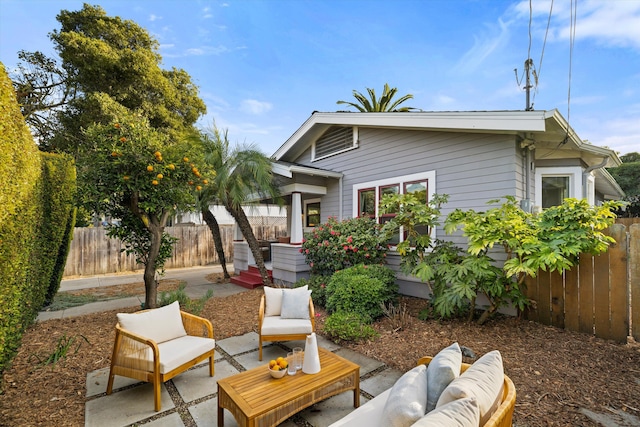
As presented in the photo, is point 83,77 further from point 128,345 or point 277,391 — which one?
point 277,391

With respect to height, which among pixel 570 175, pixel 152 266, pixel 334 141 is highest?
pixel 334 141

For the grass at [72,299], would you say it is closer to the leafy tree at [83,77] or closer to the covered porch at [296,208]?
the covered porch at [296,208]

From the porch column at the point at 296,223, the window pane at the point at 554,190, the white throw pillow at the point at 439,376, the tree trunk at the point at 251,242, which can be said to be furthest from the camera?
the porch column at the point at 296,223

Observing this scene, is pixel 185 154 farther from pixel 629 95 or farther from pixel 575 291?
pixel 629 95

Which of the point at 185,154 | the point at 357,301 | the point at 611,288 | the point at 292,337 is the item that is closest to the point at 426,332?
the point at 357,301

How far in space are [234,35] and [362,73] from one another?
5794 mm

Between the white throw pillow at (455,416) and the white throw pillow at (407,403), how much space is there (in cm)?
14

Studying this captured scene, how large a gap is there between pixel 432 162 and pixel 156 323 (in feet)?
18.7

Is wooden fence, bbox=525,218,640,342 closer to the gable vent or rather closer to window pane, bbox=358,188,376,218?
window pane, bbox=358,188,376,218

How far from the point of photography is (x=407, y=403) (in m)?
1.54

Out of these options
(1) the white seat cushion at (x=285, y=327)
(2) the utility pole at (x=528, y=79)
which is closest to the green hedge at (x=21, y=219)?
(1) the white seat cushion at (x=285, y=327)

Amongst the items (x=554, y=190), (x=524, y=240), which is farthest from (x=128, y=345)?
(x=554, y=190)

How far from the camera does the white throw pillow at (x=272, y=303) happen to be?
4109 mm

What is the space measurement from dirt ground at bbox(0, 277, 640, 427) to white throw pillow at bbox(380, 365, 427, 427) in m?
1.37
